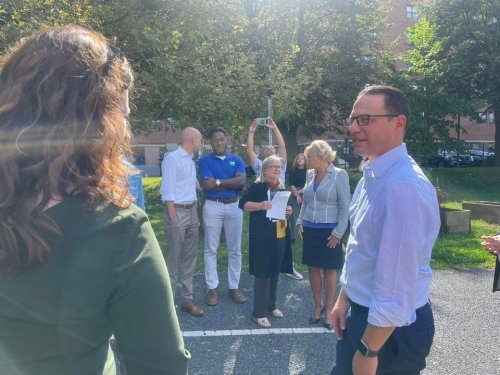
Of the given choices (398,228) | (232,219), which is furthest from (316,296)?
(398,228)

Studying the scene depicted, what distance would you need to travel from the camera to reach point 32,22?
7039 millimetres

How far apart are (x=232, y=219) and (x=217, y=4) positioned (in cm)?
480

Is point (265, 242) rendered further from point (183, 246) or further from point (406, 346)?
point (406, 346)

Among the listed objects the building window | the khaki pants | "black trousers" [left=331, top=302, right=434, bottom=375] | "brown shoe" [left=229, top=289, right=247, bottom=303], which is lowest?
"brown shoe" [left=229, top=289, right=247, bottom=303]

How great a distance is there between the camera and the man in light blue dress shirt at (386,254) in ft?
6.61

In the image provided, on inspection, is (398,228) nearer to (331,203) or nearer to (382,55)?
(331,203)

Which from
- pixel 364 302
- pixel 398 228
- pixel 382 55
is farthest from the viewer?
pixel 382 55

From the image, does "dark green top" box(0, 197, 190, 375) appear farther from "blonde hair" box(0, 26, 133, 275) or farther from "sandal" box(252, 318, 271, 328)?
"sandal" box(252, 318, 271, 328)

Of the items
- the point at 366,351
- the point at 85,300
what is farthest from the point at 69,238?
the point at 366,351

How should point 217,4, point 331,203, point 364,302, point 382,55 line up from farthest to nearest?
point 382,55 → point 217,4 → point 331,203 → point 364,302

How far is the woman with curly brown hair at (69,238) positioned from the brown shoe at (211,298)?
14.8ft

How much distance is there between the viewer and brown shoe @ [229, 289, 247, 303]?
5.68m

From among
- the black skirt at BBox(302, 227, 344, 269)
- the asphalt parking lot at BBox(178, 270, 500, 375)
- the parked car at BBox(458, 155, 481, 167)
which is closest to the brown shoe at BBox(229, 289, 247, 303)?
the asphalt parking lot at BBox(178, 270, 500, 375)

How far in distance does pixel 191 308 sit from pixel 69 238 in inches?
172
